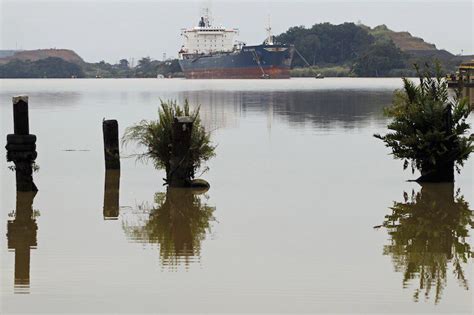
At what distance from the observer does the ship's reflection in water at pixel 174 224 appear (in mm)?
12047

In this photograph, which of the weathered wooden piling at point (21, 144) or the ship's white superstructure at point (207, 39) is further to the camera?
the ship's white superstructure at point (207, 39)

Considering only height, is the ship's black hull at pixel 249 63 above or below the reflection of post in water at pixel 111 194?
above

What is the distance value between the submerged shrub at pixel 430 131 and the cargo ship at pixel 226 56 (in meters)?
142

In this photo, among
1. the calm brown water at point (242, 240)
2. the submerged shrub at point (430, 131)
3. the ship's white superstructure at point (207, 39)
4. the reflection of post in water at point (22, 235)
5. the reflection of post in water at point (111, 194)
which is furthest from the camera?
the ship's white superstructure at point (207, 39)

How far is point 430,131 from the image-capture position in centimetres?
1741

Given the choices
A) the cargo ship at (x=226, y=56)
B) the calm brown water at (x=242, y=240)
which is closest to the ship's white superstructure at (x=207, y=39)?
the cargo ship at (x=226, y=56)

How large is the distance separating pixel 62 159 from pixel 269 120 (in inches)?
676

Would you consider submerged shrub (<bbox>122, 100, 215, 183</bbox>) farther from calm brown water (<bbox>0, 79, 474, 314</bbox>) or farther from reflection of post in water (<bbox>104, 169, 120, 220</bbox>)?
reflection of post in water (<bbox>104, 169, 120, 220</bbox>)

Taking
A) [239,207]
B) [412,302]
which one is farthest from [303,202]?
[412,302]

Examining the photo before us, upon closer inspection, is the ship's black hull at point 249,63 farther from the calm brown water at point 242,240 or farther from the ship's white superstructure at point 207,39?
the calm brown water at point 242,240

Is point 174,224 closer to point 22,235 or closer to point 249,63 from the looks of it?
point 22,235

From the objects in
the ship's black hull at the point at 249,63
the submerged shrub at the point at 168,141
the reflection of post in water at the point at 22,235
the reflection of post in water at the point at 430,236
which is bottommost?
the reflection of post in water at the point at 22,235

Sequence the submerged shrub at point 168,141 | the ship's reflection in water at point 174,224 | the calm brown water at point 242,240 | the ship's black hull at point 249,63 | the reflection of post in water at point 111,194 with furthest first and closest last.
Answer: the ship's black hull at point 249,63 < the submerged shrub at point 168,141 < the reflection of post in water at point 111,194 < the ship's reflection in water at point 174,224 < the calm brown water at point 242,240

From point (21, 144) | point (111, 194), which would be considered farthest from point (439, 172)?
point (21, 144)
